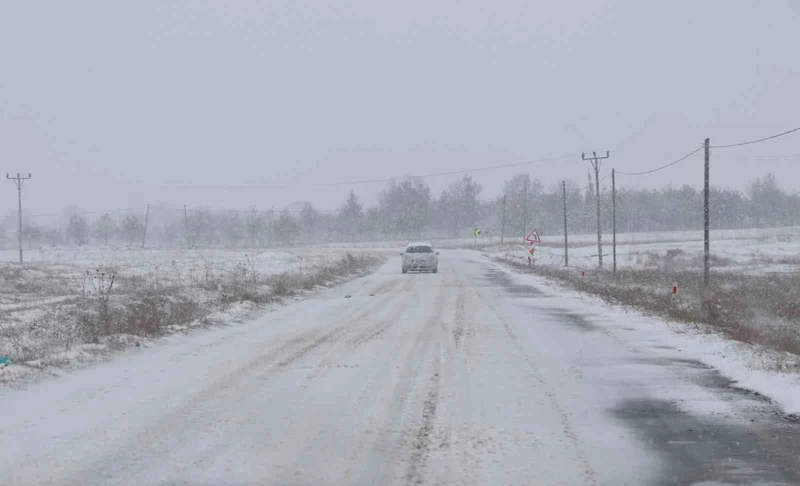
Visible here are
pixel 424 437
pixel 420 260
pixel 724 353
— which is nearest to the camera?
pixel 424 437

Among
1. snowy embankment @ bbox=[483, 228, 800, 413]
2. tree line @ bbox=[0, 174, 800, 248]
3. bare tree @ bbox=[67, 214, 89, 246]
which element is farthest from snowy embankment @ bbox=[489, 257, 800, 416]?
bare tree @ bbox=[67, 214, 89, 246]

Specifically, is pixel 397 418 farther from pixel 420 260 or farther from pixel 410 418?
pixel 420 260

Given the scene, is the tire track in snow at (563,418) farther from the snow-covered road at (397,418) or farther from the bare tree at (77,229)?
the bare tree at (77,229)

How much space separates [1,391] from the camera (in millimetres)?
8188

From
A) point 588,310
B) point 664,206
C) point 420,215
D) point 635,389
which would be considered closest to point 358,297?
point 588,310

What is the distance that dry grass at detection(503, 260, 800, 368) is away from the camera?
13375 mm

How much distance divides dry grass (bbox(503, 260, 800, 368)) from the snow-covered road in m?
2.65

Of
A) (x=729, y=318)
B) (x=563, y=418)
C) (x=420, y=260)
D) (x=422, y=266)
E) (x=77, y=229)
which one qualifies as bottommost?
(x=729, y=318)

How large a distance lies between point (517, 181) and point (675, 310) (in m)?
159

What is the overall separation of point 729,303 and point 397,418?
15765mm

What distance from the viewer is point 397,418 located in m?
6.91

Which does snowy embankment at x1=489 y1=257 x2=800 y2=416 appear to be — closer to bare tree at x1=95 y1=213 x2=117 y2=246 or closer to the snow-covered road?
the snow-covered road

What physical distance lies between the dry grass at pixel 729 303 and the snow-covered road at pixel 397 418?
8.69 ft

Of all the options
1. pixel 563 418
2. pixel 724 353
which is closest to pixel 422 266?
pixel 724 353
